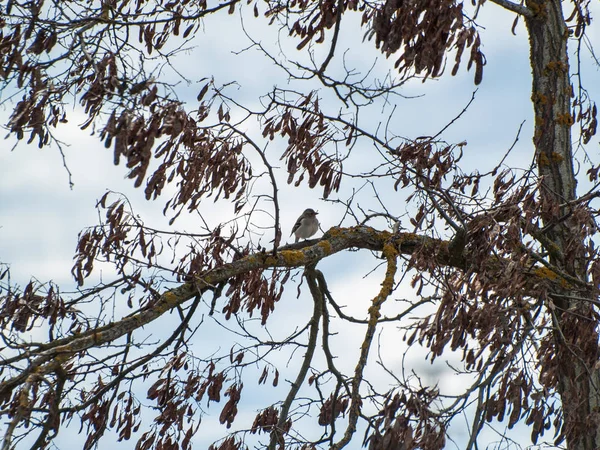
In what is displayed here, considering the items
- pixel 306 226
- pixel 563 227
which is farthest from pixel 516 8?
pixel 306 226

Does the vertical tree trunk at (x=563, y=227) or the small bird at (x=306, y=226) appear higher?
the small bird at (x=306, y=226)

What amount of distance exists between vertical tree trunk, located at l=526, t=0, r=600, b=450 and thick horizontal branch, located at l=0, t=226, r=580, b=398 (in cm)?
26

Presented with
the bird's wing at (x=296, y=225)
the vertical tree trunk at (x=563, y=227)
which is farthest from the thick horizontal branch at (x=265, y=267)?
the bird's wing at (x=296, y=225)

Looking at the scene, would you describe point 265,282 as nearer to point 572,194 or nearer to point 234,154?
point 234,154

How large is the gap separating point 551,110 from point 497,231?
2.30m

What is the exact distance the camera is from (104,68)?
390cm

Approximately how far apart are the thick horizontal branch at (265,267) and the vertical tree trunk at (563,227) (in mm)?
263

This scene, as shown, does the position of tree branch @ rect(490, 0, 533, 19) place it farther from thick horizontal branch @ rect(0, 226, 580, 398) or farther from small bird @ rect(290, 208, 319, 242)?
small bird @ rect(290, 208, 319, 242)

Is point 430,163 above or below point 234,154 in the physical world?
below

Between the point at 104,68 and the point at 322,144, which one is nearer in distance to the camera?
the point at 104,68

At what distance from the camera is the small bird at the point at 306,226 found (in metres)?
8.89

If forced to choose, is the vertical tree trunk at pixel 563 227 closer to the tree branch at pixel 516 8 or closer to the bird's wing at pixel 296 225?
the tree branch at pixel 516 8

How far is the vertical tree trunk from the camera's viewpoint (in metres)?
4.91

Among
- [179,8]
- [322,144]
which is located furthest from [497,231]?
[179,8]
